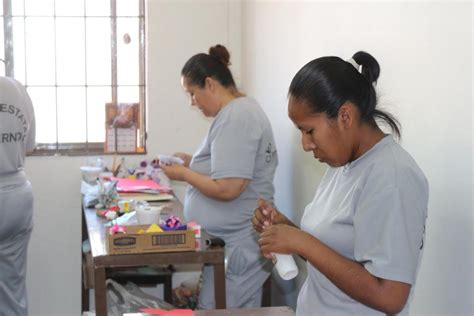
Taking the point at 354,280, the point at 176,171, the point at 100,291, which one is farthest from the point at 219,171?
the point at 354,280

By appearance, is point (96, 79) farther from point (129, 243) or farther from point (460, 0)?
point (460, 0)

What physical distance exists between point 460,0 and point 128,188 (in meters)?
2.10

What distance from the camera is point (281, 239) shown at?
1.41 metres

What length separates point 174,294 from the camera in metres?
3.68

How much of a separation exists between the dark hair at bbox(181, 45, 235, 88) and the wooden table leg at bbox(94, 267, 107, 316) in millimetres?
905

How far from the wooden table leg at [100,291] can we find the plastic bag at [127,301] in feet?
1.57

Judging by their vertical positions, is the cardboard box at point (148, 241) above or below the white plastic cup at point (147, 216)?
below

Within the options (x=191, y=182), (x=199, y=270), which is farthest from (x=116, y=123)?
(x=191, y=182)

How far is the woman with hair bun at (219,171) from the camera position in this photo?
8.39 ft

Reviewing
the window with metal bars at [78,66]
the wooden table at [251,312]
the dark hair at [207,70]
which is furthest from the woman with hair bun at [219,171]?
the window with metal bars at [78,66]

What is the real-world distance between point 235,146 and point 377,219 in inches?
50.1

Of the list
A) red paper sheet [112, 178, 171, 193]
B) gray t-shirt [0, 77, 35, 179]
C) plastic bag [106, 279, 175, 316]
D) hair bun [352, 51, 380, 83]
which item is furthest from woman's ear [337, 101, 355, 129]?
red paper sheet [112, 178, 171, 193]

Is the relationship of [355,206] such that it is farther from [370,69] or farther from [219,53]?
[219,53]

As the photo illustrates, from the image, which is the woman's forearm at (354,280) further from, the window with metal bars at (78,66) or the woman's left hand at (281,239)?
the window with metal bars at (78,66)
